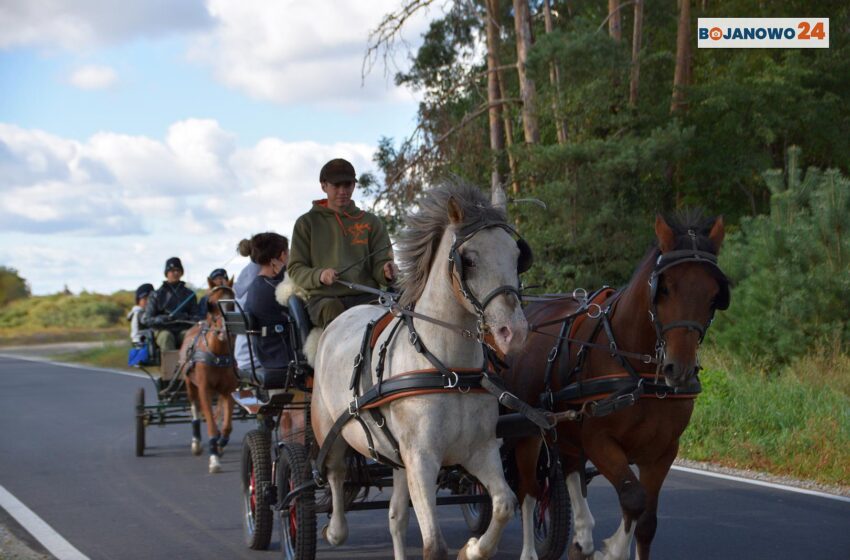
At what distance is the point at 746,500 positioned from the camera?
30.9ft

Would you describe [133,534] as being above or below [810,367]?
below

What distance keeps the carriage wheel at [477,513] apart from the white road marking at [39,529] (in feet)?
9.05

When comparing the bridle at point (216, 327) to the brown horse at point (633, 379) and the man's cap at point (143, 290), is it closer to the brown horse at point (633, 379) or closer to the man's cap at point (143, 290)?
the man's cap at point (143, 290)

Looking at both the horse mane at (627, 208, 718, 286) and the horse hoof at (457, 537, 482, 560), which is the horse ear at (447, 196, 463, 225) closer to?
the horse mane at (627, 208, 718, 286)

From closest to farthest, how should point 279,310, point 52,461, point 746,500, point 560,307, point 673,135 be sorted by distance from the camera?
point 560,307 → point 279,310 → point 746,500 → point 52,461 → point 673,135

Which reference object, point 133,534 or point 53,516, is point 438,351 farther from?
point 53,516

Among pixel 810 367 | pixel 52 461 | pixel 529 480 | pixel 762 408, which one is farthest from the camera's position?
pixel 810 367

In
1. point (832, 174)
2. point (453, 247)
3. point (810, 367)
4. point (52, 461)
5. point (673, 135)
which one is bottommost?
point (52, 461)

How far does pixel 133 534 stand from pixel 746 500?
4.97 m

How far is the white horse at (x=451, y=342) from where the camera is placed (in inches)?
217

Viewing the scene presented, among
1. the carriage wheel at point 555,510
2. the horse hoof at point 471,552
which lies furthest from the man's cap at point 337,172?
the horse hoof at point 471,552

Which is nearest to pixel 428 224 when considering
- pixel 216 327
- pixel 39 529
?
pixel 39 529

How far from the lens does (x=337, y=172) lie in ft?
25.6

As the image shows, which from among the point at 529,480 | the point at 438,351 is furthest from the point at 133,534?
the point at 438,351
